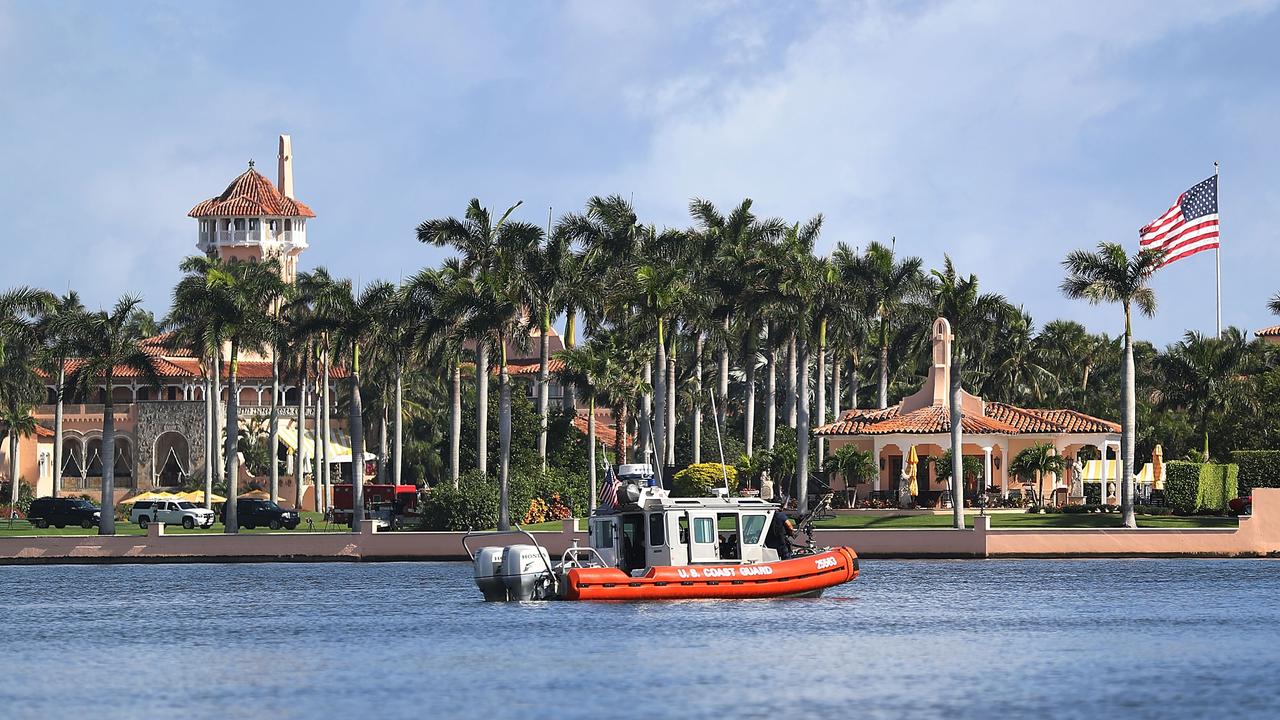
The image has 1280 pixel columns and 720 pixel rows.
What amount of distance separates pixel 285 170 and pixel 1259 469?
9016 centimetres

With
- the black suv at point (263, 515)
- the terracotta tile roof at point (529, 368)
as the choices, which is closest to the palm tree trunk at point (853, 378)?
the terracotta tile roof at point (529, 368)

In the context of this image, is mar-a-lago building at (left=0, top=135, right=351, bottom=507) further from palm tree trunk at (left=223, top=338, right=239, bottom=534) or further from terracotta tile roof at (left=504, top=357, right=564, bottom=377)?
palm tree trunk at (left=223, top=338, right=239, bottom=534)

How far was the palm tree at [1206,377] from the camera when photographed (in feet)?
316

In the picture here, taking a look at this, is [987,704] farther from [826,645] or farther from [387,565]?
[387,565]

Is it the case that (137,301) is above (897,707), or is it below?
above

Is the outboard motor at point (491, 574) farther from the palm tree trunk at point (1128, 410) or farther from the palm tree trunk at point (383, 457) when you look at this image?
the palm tree trunk at point (383, 457)

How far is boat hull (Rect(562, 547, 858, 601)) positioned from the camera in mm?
50281

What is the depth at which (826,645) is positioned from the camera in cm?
4325

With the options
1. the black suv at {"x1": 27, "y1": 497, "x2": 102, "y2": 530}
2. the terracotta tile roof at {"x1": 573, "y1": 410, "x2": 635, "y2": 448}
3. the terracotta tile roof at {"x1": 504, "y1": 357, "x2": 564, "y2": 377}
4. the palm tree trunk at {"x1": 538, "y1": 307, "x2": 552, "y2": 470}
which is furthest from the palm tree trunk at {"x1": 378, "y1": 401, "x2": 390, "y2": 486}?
the palm tree trunk at {"x1": 538, "y1": 307, "x2": 552, "y2": 470}

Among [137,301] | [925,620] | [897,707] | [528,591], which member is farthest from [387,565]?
[897,707]

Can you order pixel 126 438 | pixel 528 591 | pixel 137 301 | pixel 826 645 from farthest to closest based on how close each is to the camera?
pixel 126 438 < pixel 137 301 < pixel 528 591 < pixel 826 645

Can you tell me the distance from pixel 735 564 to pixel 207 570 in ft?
91.8

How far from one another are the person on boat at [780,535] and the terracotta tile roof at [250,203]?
9539 centimetres

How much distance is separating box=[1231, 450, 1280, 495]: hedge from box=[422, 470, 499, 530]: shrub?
93.1 feet
